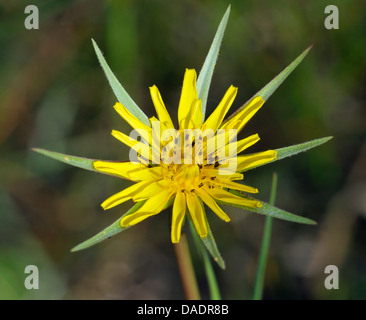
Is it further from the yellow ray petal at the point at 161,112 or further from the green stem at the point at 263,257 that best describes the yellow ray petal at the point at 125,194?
→ the green stem at the point at 263,257

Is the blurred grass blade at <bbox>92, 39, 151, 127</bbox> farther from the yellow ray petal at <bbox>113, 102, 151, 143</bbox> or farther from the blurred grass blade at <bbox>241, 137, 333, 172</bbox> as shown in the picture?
the blurred grass blade at <bbox>241, 137, 333, 172</bbox>

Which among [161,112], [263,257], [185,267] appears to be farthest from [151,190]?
[263,257]

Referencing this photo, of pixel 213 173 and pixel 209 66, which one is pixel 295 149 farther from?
pixel 209 66

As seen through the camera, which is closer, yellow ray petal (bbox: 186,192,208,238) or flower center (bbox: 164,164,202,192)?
yellow ray petal (bbox: 186,192,208,238)

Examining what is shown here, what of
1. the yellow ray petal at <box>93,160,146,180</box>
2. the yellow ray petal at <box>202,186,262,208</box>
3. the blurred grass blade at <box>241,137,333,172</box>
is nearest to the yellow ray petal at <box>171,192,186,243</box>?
the yellow ray petal at <box>202,186,262,208</box>

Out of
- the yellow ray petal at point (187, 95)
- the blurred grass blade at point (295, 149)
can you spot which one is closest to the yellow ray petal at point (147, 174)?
the yellow ray petal at point (187, 95)
